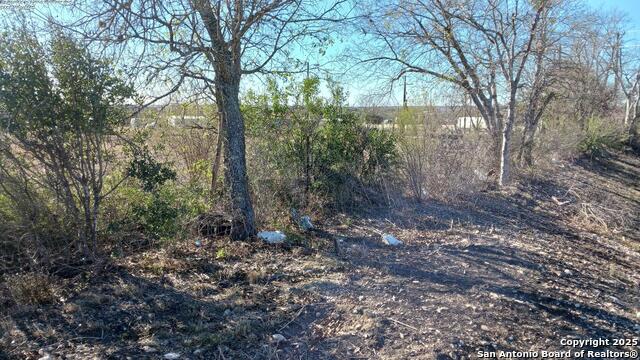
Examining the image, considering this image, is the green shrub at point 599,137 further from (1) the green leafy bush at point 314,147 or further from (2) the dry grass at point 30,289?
(2) the dry grass at point 30,289

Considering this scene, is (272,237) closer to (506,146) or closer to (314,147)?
(314,147)

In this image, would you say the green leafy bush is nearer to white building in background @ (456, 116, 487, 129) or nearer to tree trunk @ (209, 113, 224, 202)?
tree trunk @ (209, 113, 224, 202)

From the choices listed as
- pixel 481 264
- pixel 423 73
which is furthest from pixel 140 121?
pixel 423 73

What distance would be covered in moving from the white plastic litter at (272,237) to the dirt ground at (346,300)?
0.40 feet

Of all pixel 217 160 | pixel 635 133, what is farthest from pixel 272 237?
pixel 635 133

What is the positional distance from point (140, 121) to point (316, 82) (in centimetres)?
335

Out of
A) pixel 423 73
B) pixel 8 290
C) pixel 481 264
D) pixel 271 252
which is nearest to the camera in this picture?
pixel 8 290

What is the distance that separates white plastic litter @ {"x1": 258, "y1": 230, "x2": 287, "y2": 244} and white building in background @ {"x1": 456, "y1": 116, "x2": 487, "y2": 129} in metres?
6.12

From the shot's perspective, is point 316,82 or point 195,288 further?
point 316,82

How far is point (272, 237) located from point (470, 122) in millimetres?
7557

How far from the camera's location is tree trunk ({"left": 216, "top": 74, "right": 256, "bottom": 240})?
593 centimetres

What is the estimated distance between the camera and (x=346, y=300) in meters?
4.27

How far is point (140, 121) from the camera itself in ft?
16.9

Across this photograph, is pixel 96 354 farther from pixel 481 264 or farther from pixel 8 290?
pixel 481 264
